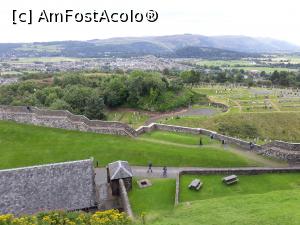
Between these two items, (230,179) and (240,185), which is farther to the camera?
(230,179)

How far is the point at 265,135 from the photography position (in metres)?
71.5

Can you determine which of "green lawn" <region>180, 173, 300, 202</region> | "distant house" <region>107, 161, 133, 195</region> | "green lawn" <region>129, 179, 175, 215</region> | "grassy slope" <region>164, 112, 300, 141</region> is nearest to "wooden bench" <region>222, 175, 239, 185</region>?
"green lawn" <region>180, 173, 300, 202</region>

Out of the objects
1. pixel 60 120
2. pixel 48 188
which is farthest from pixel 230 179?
pixel 60 120

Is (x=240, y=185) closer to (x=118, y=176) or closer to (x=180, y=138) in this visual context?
(x=118, y=176)

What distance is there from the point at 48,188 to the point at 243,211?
13614 millimetres

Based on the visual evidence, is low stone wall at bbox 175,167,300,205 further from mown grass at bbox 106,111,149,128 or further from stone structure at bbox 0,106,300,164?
mown grass at bbox 106,111,149,128

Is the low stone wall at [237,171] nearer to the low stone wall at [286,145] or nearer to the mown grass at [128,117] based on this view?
the low stone wall at [286,145]

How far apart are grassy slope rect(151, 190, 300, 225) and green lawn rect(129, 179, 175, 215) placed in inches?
97.1

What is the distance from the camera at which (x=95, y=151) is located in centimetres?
3966

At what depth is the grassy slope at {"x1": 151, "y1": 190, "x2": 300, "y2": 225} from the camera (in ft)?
64.6

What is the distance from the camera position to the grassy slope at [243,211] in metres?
19.7

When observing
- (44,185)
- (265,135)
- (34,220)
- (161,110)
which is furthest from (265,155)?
Result: (161,110)

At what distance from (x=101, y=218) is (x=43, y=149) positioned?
2278cm

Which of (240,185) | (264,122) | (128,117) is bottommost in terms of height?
(128,117)
